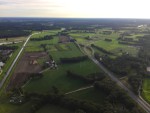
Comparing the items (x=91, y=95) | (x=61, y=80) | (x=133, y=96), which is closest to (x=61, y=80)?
(x=61, y=80)

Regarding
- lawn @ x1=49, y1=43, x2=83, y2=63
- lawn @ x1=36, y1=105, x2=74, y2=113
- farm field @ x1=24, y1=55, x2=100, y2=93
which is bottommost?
lawn @ x1=36, y1=105, x2=74, y2=113

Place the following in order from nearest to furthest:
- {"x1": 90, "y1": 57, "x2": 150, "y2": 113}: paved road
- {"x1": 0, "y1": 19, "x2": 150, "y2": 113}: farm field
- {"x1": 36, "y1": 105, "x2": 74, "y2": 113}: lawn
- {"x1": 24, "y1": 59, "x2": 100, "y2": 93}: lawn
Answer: {"x1": 36, "y1": 105, "x2": 74, "y2": 113}: lawn, {"x1": 0, "y1": 19, "x2": 150, "y2": 113}: farm field, {"x1": 90, "y1": 57, "x2": 150, "y2": 113}: paved road, {"x1": 24, "y1": 59, "x2": 100, "y2": 93}: lawn

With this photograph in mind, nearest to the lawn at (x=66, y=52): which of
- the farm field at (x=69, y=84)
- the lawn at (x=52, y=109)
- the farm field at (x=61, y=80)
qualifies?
the farm field at (x=69, y=84)

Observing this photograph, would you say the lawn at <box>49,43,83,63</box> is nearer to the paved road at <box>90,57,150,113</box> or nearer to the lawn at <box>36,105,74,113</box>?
the paved road at <box>90,57,150,113</box>

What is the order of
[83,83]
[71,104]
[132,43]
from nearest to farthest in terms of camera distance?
[71,104], [83,83], [132,43]

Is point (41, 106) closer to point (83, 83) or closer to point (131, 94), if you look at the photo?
point (83, 83)

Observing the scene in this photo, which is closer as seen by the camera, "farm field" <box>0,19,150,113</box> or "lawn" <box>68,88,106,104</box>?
"farm field" <box>0,19,150,113</box>

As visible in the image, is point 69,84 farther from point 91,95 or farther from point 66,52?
point 66,52

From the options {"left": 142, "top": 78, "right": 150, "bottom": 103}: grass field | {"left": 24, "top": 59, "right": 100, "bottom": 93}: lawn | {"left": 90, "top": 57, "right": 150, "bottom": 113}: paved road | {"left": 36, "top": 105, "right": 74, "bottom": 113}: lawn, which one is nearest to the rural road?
{"left": 90, "top": 57, "right": 150, "bottom": 113}: paved road

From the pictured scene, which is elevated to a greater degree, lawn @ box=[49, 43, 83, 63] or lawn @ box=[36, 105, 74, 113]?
lawn @ box=[49, 43, 83, 63]

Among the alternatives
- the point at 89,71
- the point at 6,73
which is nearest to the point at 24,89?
the point at 6,73

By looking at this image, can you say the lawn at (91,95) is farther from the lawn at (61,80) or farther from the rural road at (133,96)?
the rural road at (133,96)
